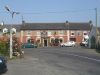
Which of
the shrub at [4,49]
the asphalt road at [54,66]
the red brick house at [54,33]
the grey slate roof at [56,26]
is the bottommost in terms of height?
the asphalt road at [54,66]

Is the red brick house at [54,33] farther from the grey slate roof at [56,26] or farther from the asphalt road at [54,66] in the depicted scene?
the asphalt road at [54,66]

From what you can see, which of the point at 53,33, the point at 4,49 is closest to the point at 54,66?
the point at 4,49

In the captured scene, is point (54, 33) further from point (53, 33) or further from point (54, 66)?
point (54, 66)

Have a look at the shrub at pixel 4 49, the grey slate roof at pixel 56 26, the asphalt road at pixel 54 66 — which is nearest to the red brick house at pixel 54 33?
the grey slate roof at pixel 56 26

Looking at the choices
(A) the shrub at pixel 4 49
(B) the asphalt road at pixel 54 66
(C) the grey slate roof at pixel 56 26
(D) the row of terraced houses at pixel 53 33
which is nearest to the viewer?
(B) the asphalt road at pixel 54 66

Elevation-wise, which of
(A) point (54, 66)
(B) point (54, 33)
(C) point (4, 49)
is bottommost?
(A) point (54, 66)

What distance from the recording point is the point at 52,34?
107 meters

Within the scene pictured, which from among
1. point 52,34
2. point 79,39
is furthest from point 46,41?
point 79,39

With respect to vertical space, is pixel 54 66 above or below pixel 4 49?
below

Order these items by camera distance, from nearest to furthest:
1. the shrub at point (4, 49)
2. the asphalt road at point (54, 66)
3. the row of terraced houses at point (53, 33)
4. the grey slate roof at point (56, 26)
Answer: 1. the asphalt road at point (54, 66)
2. the shrub at point (4, 49)
3. the row of terraced houses at point (53, 33)
4. the grey slate roof at point (56, 26)

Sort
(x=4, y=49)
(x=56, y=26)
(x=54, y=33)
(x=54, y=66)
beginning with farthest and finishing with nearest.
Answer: (x=56, y=26) < (x=54, y=33) < (x=4, y=49) < (x=54, y=66)

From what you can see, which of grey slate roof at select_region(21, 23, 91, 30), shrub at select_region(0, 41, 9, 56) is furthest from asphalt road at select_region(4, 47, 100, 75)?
grey slate roof at select_region(21, 23, 91, 30)

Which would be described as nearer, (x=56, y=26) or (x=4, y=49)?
(x=4, y=49)

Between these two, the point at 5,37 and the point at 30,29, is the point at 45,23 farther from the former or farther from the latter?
the point at 5,37
